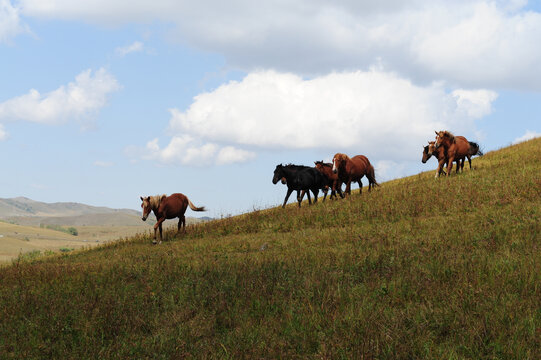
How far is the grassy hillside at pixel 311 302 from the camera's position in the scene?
234 inches

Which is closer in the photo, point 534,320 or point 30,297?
point 534,320

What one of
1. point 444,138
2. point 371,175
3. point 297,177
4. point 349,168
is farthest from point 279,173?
point 444,138

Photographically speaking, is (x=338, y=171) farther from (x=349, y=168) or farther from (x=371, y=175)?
(x=371, y=175)

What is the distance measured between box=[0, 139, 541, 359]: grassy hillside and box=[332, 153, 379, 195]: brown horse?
9.26 meters

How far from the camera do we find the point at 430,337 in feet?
19.6

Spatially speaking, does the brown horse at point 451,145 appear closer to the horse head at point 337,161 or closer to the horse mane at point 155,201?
the horse head at point 337,161

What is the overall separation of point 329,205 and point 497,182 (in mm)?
7158

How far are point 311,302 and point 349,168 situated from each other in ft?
53.1

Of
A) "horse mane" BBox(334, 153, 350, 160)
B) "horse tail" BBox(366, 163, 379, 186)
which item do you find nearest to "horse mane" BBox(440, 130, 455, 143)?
"horse tail" BBox(366, 163, 379, 186)

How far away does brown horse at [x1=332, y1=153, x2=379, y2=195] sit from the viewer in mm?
22688

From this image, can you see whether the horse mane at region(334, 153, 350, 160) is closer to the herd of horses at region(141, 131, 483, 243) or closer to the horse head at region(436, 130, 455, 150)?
the herd of horses at region(141, 131, 483, 243)

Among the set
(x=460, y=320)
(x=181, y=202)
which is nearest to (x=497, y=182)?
(x=181, y=202)

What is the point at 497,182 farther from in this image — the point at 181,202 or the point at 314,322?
the point at 314,322

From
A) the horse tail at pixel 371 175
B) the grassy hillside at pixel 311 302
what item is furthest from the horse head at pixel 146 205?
the horse tail at pixel 371 175
